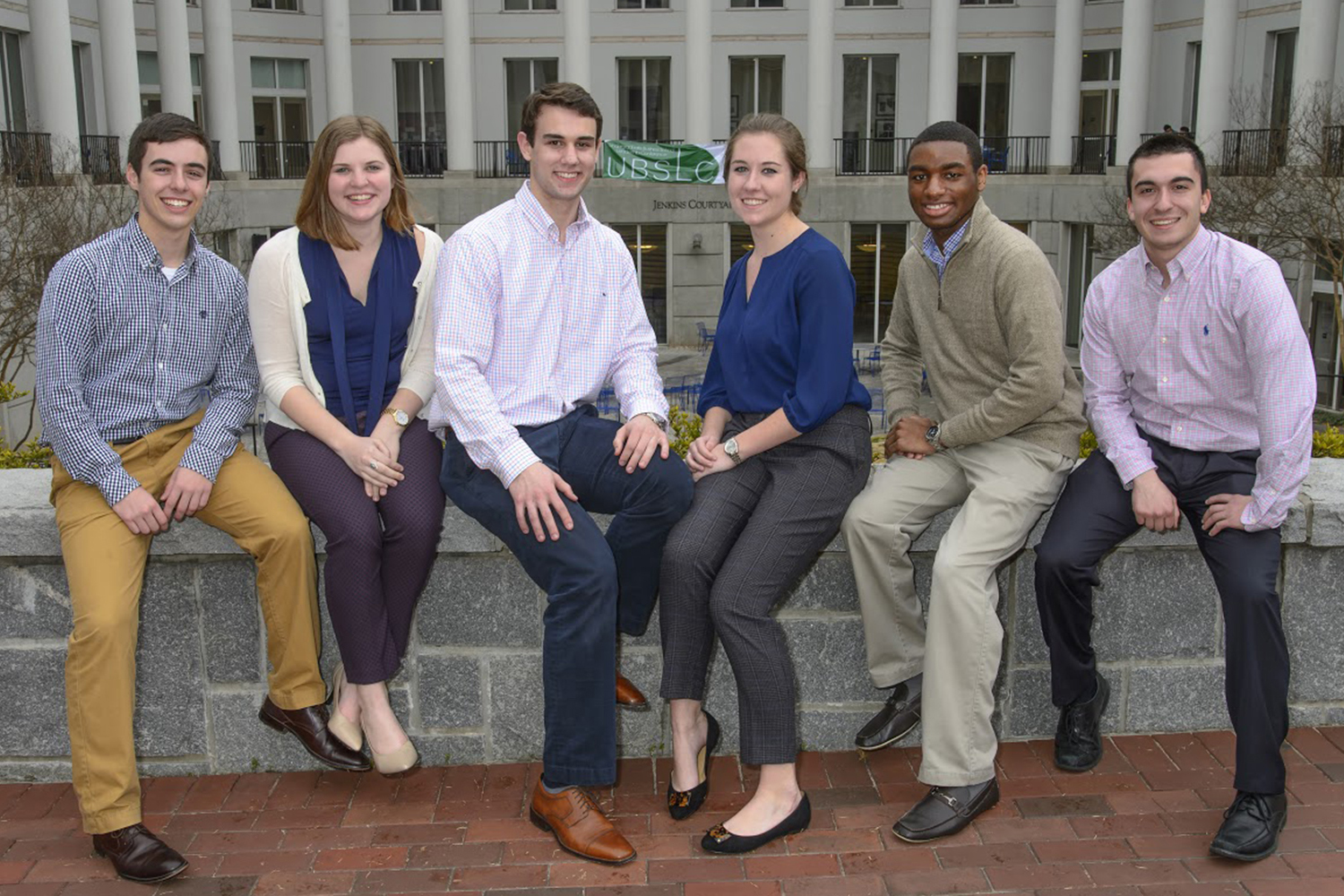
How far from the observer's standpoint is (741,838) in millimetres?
3623

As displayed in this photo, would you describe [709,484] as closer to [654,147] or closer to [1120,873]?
[1120,873]

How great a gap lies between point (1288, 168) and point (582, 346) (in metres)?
20.1

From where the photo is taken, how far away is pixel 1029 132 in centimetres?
3250

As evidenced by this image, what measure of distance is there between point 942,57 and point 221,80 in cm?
1653

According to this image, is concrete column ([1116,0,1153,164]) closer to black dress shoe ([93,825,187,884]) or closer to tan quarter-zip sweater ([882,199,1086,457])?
tan quarter-zip sweater ([882,199,1086,457])

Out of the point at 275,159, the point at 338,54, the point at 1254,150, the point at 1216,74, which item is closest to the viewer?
the point at 1254,150

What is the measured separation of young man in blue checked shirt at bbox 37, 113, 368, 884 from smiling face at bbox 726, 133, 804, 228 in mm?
1554

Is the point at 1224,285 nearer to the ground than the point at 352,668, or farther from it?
farther from it

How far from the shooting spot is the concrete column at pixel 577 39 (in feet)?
99.8

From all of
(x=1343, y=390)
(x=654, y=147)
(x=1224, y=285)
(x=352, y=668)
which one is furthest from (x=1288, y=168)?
(x=352, y=668)

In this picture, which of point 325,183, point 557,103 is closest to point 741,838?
point 557,103

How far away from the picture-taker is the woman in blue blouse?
3.72m

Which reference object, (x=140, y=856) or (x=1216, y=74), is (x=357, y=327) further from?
(x=1216, y=74)

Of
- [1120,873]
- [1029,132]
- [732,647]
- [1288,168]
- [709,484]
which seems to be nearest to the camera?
[1120,873]
